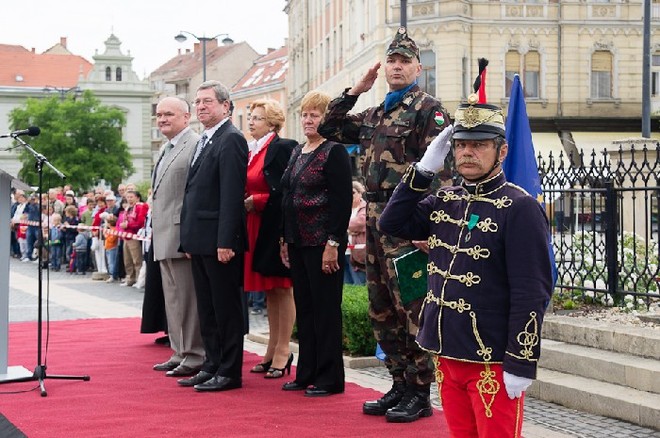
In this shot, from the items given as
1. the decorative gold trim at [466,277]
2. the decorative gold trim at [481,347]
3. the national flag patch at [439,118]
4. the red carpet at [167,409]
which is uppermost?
the national flag patch at [439,118]

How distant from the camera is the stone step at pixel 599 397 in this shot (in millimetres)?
6555

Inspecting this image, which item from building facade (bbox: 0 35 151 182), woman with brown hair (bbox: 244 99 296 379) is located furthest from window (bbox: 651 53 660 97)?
building facade (bbox: 0 35 151 182)

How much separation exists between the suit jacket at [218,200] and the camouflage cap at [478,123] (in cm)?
349

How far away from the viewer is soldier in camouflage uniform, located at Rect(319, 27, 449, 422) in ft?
20.9

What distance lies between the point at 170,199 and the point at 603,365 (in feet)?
11.7

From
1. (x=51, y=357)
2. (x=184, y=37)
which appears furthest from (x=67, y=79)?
(x=51, y=357)

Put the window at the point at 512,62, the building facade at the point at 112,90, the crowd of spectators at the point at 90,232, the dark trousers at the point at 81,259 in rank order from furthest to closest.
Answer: the building facade at the point at 112,90 → the window at the point at 512,62 → the dark trousers at the point at 81,259 → the crowd of spectators at the point at 90,232

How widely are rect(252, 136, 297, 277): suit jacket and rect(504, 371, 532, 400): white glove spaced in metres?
4.13

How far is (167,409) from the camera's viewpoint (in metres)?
6.93

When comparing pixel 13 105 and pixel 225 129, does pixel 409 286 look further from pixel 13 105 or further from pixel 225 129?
pixel 13 105

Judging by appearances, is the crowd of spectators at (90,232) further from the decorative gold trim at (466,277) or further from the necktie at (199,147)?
the decorative gold trim at (466,277)

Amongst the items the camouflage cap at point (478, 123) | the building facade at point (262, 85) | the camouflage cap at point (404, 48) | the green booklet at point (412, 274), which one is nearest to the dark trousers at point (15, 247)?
the camouflage cap at point (404, 48)

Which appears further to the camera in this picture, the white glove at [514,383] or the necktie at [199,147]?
the necktie at [199,147]

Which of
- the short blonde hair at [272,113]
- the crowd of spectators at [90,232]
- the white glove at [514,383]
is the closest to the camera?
the white glove at [514,383]
